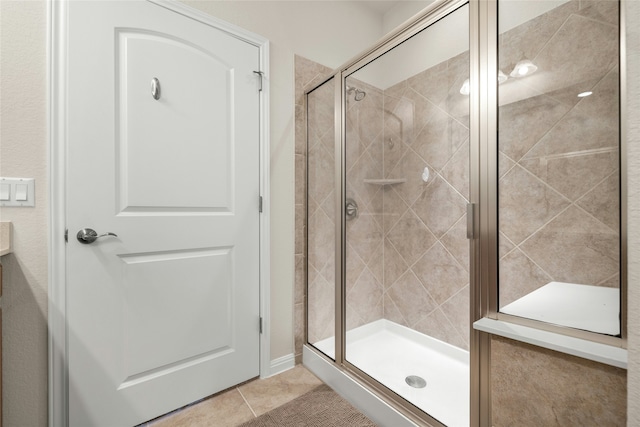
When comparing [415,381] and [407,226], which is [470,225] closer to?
[407,226]

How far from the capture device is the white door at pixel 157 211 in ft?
4.00

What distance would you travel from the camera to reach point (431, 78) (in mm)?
1652

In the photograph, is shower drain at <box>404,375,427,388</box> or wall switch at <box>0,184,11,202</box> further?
shower drain at <box>404,375,427,388</box>

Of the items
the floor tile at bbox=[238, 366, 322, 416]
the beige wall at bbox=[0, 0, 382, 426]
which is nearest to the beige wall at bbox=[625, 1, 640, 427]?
the floor tile at bbox=[238, 366, 322, 416]

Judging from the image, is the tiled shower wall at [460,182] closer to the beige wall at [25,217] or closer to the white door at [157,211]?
the white door at [157,211]

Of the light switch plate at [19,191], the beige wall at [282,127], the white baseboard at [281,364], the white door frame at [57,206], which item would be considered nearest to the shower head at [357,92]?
the beige wall at [282,127]

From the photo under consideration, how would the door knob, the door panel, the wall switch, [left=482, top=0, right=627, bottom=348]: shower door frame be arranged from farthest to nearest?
1. the door panel
2. the door knob
3. the wall switch
4. [left=482, top=0, right=627, bottom=348]: shower door frame

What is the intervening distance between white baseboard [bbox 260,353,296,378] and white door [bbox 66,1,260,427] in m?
0.10

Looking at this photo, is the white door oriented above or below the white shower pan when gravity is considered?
above

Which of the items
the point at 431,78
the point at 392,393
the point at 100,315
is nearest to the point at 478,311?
the point at 392,393

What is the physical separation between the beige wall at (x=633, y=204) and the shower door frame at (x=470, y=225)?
53 cm

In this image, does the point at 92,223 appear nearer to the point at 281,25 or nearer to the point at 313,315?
the point at 313,315

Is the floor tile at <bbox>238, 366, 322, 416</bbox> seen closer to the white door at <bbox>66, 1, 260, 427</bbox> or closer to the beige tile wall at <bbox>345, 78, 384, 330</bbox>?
the white door at <bbox>66, 1, 260, 427</bbox>

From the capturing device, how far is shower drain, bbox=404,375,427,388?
149 cm
